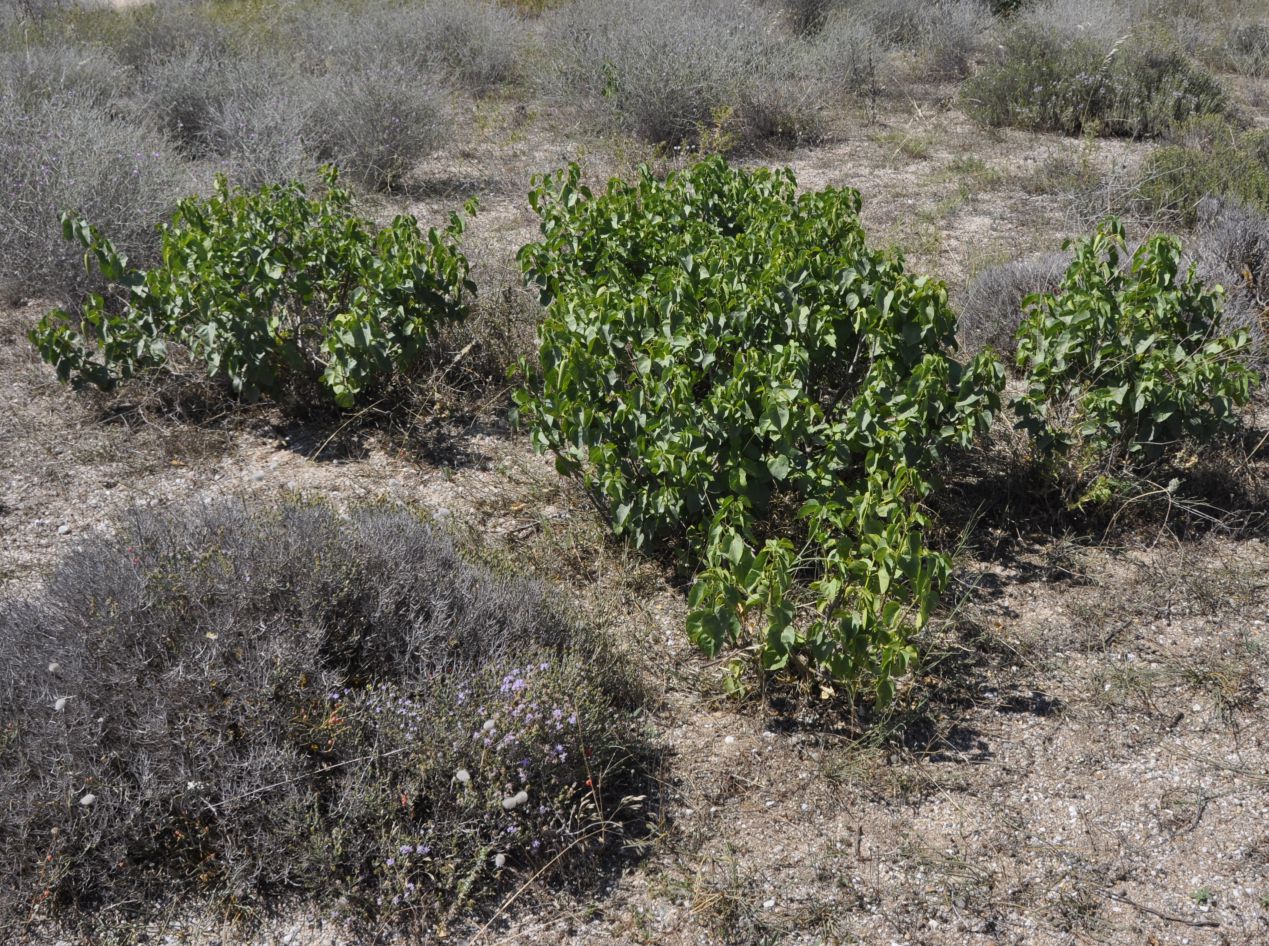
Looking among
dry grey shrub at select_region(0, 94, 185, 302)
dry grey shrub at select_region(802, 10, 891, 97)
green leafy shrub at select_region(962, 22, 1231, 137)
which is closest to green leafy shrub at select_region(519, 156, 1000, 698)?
dry grey shrub at select_region(0, 94, 185, 302)

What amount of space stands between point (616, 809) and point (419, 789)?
0.50 metres

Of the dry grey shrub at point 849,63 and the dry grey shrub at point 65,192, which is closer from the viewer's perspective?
the dry grey shrub at point 65,192

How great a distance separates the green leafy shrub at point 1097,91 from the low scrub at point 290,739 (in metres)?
7.81

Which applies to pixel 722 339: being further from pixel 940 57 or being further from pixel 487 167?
pixel 940 57

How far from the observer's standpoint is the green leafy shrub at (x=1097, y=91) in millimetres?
8867

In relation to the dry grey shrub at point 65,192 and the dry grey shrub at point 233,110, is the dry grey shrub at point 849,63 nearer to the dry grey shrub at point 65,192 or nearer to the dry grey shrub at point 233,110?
the dry grey shrub at point 233,110

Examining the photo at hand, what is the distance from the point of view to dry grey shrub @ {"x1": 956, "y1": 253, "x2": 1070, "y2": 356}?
5.18 m

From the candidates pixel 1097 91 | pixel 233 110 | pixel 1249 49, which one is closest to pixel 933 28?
pixel 1097 91

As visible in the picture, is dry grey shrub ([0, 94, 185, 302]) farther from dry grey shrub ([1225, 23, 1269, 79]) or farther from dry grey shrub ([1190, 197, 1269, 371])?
dry grey shrub ([1225, 23, 1269, 79])

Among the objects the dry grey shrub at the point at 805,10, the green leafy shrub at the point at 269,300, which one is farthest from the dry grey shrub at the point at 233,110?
the dry grey shrub at the point at 805,10

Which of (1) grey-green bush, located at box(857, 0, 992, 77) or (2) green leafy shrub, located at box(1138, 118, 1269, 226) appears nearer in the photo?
(2) green leafy shrub, located at box(1138, 118, 1269, 226)

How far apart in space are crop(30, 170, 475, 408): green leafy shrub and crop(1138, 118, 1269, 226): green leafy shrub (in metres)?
4.63

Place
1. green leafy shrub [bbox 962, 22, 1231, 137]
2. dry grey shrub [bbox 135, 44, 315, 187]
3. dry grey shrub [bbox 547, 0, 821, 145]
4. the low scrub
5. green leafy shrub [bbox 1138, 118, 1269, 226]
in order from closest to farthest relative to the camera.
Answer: the low scrub, green leafy shrub [bbox 1138, 118, 1269, 226], dry grey shrub [bbox 135, 44, 315, 187], dry grey shrub [bbox 547, 0, 821, 145], green leafy shrub [bbox 962, 22, 1231, 137]

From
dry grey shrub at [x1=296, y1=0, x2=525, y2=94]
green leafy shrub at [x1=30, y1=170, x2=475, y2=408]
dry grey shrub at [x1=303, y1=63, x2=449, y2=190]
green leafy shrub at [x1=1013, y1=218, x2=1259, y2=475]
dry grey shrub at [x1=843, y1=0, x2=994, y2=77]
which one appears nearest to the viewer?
green leafy shrub at [x1=1013, y1=218, x2=1259, y2=475]
